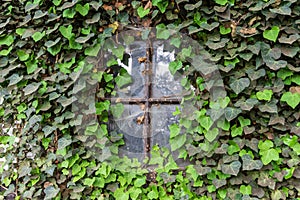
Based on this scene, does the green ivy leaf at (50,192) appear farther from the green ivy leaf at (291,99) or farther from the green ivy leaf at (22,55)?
the green ivy leaf at (291,99)

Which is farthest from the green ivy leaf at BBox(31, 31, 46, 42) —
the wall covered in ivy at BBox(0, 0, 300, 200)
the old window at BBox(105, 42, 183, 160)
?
the old window at BBox(105, 42, 183, 160)

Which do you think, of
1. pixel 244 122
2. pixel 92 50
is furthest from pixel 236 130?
pixel 92 50

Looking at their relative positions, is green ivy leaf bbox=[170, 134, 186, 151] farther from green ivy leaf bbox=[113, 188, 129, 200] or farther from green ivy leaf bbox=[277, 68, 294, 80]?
green ivy leaf bbox=[277, 68, 294, 80]

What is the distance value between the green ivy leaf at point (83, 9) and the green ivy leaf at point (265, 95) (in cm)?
99

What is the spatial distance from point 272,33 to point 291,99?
0.33 m

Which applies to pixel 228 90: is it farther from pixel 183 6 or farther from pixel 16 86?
pixel 16 86

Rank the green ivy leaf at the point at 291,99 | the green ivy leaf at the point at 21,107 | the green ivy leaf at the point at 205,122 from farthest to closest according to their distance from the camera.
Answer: the green ivy leaf at the point at 21,107 < the green ivy leaf at the point at 205,122 < the green ivy leaf at the point at 291,99

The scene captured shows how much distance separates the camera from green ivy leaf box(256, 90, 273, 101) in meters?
1.51

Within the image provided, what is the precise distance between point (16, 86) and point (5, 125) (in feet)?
0.82

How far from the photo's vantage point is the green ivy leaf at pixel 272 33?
149cm

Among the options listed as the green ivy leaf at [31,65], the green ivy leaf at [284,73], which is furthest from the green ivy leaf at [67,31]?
the green ivy leaf at [284,73]

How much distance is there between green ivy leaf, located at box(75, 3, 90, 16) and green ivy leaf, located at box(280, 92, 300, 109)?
110 cm

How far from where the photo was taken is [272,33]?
150 cm

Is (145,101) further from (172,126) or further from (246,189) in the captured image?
(246,189)
